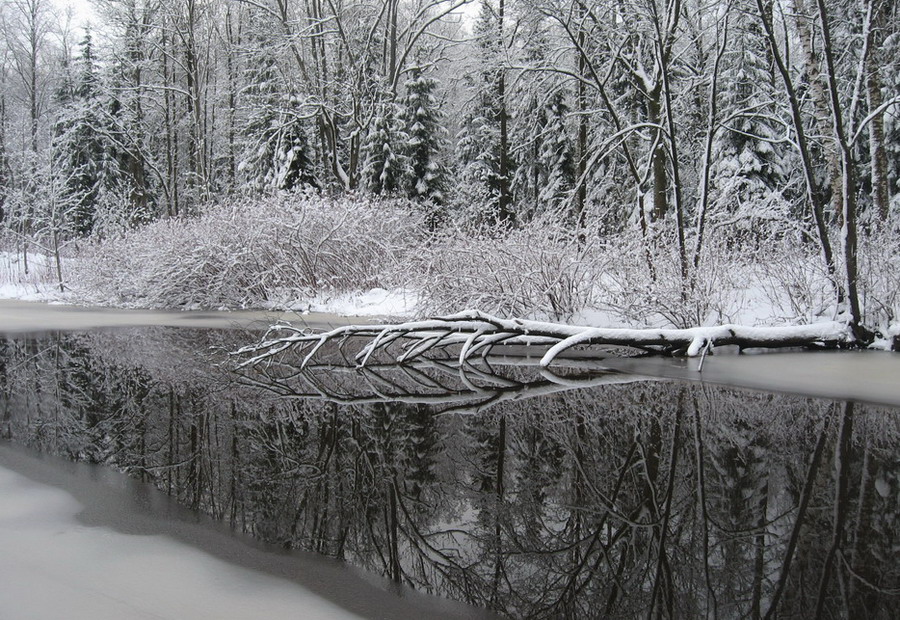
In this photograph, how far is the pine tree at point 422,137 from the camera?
31.3 metres

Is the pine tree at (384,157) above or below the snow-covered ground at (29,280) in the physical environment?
above

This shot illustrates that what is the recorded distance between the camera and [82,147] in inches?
1451

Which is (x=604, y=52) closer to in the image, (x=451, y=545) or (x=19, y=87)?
(x=451, y=545)

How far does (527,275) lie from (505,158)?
62.6 feet

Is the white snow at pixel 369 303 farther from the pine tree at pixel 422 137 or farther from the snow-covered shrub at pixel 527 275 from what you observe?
the pine tree at pixel 422 137

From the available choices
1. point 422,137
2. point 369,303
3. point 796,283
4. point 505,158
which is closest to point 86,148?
point 422,137

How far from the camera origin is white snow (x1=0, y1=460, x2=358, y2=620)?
108 inches

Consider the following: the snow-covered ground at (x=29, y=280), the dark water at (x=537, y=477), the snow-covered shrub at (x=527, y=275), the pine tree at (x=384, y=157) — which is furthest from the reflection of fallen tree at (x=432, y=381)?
the pine tree at (x=384, y=157)

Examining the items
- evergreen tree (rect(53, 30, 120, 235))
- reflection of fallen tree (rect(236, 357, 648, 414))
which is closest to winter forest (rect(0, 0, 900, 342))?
evergreen tree (rect(53, 30, 120, 235))

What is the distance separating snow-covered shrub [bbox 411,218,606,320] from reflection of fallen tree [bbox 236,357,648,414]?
2.09 meters

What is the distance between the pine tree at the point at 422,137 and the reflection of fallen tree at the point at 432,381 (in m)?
22.6

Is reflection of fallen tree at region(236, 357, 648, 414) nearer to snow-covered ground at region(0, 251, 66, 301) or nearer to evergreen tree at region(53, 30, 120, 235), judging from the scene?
snow-covered ground at region(0, 251, 66, 301)

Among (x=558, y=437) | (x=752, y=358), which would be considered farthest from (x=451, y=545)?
(x=752, y=358)

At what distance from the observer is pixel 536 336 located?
364 inches
